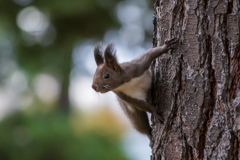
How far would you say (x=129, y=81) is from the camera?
238 centimetres

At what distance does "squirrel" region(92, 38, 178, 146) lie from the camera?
2.23 meters

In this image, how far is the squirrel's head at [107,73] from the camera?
236 centimetres

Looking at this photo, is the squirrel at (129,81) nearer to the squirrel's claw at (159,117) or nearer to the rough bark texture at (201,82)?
the squirrel's claw at (159,117)

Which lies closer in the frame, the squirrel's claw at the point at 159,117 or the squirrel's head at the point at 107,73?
the squirrel's claw at the point at 159,117

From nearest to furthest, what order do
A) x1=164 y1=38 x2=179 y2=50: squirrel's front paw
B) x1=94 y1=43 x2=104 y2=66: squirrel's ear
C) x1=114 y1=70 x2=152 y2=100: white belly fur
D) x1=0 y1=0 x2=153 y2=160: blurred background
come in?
x1=164 y1=38 x2=179 y2=50: squirrel's front paw, x1=114 y1=70 x2=152 y2=100: white belly fur, x1=94 y1=43 x2=104 y2=66: squirrel's ear, x1=0 y1=0 x2=153 y2=160: blurred background

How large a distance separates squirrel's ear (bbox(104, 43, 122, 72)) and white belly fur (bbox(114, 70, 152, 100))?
0.11 meters

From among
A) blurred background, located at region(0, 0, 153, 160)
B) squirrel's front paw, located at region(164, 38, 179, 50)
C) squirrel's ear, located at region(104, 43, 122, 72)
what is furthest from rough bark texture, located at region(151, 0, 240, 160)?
blurred background, located at region(0, 0, 153, 160)

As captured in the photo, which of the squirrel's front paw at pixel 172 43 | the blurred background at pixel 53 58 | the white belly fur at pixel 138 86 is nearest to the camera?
the squirrel's front paw at pixel 172 43

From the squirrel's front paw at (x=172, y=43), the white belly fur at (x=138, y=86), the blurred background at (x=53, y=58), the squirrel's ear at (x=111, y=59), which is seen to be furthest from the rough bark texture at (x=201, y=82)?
the blurred background at (x=53, y=58)

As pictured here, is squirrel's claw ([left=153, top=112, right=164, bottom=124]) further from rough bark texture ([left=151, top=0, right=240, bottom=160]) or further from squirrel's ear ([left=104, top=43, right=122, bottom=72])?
squirrel's ear ([left=104, top=43, right=122, bottom=72])

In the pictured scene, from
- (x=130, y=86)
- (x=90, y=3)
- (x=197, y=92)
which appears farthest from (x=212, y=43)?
Result: (x=90, y=3)

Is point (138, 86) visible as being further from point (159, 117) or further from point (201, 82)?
point (201, 82)

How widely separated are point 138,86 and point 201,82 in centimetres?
57

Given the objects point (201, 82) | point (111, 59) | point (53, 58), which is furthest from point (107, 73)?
point (53, 58)
